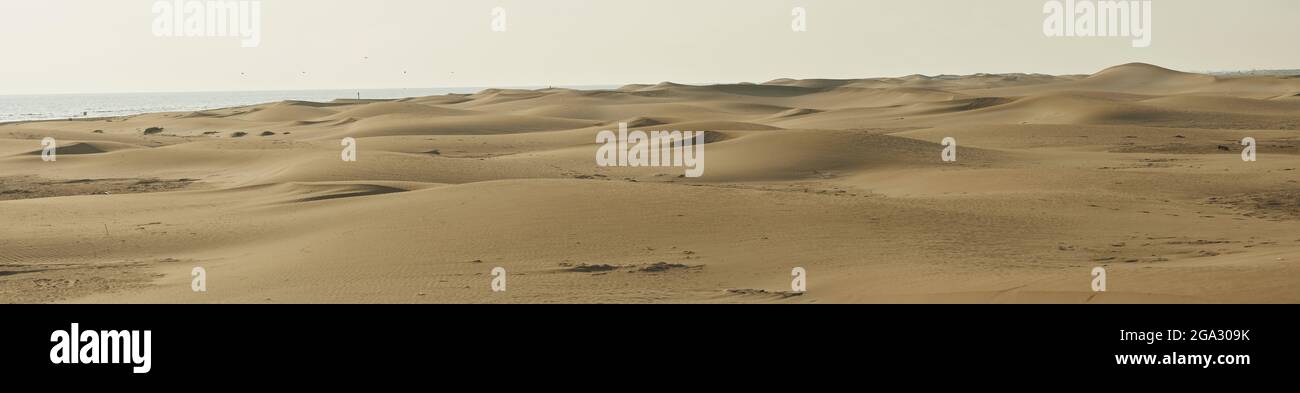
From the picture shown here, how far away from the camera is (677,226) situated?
11859 mm

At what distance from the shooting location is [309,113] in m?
51.5

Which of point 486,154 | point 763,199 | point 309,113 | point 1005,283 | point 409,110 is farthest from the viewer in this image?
point 309,113

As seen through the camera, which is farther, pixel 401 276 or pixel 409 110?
pixel 409 110

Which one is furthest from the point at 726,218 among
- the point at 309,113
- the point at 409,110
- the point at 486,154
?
the point at 309,113

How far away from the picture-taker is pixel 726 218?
12.3 m

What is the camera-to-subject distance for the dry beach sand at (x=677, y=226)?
8.74m

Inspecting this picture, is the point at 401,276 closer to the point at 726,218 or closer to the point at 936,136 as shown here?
the point at 726,218

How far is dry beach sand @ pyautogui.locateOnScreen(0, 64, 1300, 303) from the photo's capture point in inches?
344

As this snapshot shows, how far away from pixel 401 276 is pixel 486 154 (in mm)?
17847
